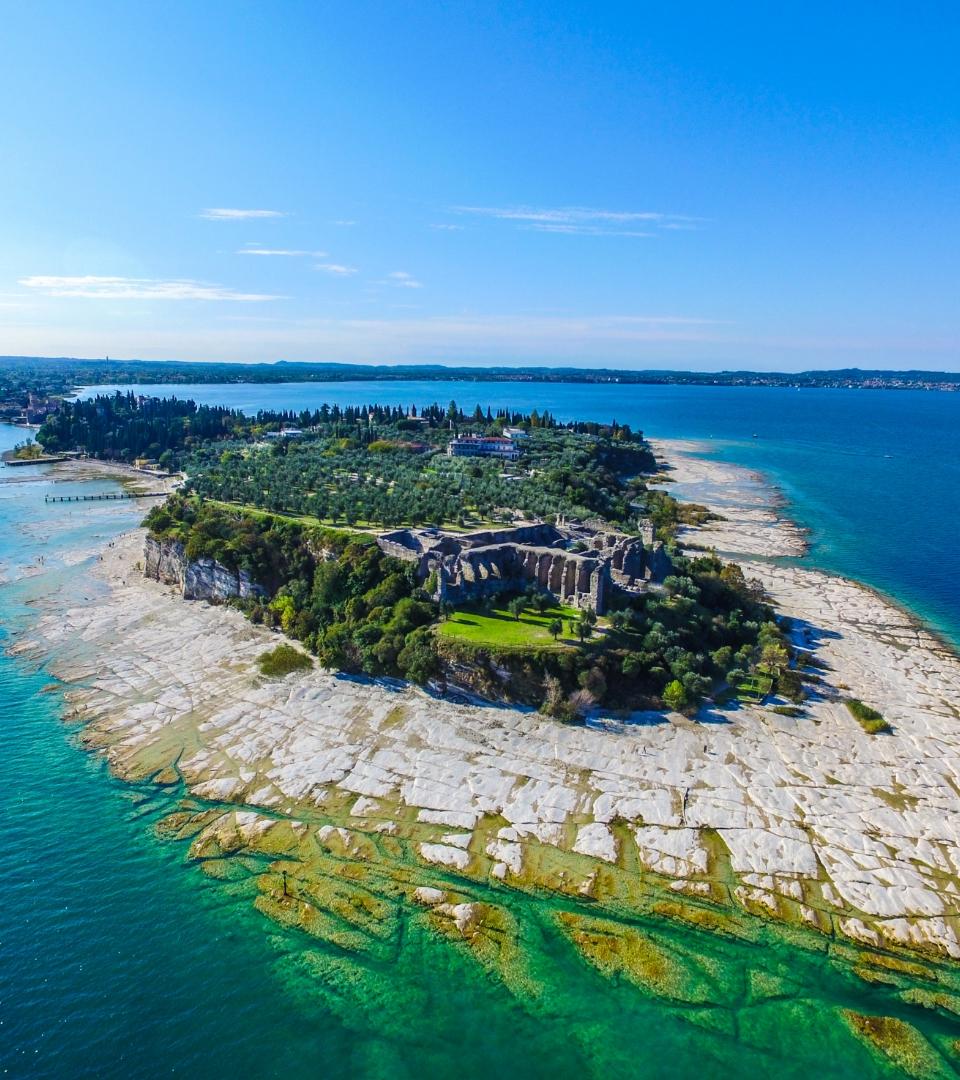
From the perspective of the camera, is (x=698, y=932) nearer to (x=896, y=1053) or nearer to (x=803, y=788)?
(x=896, y=1053)

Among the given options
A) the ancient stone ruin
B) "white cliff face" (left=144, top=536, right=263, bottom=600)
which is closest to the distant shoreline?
the ancient stone ruin

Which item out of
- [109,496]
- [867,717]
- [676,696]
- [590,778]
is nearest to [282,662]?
[590,778]

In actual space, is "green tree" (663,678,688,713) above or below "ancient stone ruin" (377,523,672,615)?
below

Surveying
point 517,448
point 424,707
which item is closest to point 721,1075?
point 424,707

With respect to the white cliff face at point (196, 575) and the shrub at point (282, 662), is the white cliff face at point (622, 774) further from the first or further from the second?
the white cliff face at point (196, 575)

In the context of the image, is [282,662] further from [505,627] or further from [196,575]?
[196,575]

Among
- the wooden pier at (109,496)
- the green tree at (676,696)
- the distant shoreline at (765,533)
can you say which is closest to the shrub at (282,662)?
the green tree at (676,696)

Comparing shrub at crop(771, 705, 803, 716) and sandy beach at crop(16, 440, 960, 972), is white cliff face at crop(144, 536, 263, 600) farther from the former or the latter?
shrub at crop(771, 705, 803, 716)
